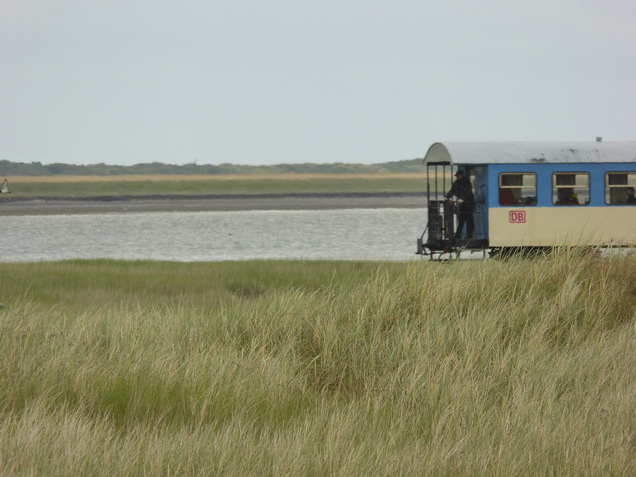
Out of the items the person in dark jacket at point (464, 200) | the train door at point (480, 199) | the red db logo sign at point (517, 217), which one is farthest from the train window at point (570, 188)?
the person in dark jacket at point (464, 200)

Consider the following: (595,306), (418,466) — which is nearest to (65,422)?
(418,466)

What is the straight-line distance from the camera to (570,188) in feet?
72.9

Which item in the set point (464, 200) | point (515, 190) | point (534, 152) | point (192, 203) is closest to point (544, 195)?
point (515, 190)

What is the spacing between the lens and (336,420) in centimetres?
689

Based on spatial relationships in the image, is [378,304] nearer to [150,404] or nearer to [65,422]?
[150,404]

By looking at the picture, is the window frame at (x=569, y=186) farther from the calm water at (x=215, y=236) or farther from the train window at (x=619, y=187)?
the calm water at (x=215, y=236)

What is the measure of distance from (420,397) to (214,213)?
56.7 m

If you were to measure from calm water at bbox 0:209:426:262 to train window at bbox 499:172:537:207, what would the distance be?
5.57 m

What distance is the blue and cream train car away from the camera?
71.3 feet

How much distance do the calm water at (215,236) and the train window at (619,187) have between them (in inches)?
266

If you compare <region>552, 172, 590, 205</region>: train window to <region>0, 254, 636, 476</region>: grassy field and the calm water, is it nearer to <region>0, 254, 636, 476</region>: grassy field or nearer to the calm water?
the calm water

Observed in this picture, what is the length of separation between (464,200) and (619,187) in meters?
3.78

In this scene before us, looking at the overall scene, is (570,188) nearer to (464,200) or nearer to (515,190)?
(515,190)

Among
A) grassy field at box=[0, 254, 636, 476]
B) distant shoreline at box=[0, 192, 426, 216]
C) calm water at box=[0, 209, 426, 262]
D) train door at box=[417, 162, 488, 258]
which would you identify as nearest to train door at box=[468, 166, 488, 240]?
train door at box=[417, 162, 488, 258]
